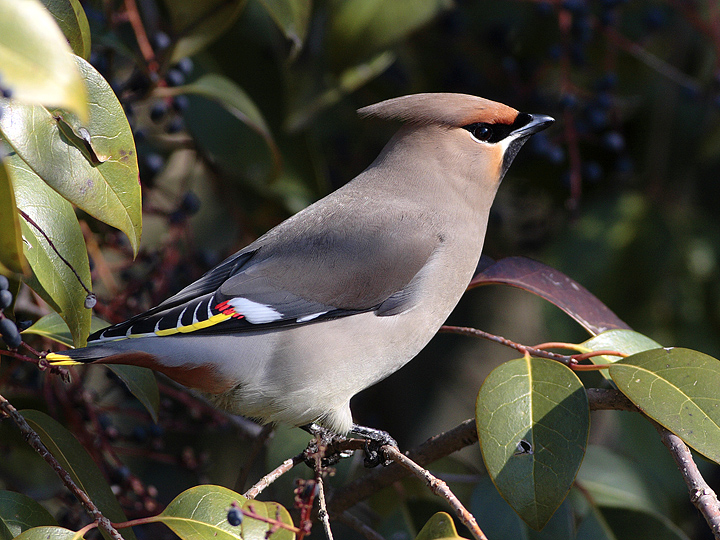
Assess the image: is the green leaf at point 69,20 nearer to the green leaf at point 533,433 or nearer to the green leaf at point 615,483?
the green leaf at point 533,433

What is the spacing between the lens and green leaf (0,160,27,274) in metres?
1.04

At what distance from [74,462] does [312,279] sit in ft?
2.32

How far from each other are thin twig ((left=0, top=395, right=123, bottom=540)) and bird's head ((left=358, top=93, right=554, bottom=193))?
125 cm

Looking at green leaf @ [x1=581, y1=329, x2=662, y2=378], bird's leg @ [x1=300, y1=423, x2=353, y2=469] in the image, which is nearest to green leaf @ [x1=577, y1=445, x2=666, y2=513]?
green leaf @ [x1=581, y1=329, x2=662, y2=378]

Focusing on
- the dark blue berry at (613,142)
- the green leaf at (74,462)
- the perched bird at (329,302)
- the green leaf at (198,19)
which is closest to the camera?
the green leaf at (74,462)

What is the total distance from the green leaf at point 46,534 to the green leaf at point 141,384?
400mm

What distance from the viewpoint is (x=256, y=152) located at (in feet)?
8.46

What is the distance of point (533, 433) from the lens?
1521 millimetres

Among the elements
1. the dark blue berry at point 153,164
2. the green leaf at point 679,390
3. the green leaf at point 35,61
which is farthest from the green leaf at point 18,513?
the dark blue berry at point 153,164

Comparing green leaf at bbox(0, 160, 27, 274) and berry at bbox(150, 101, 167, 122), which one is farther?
berry at bbox(150, 101, 167, 122)

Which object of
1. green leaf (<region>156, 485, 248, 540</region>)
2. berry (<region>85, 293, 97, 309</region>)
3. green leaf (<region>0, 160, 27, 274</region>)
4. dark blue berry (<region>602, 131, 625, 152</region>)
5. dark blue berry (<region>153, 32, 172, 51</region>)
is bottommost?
green leaf (<region>156, 485, 248, 540</region>)

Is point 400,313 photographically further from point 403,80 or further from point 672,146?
point 672,146

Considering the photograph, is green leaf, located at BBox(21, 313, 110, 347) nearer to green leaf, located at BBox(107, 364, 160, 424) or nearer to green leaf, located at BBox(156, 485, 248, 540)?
green leaf, located at BBox(107, 364, 160, 424)

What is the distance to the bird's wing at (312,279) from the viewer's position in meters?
1.93
